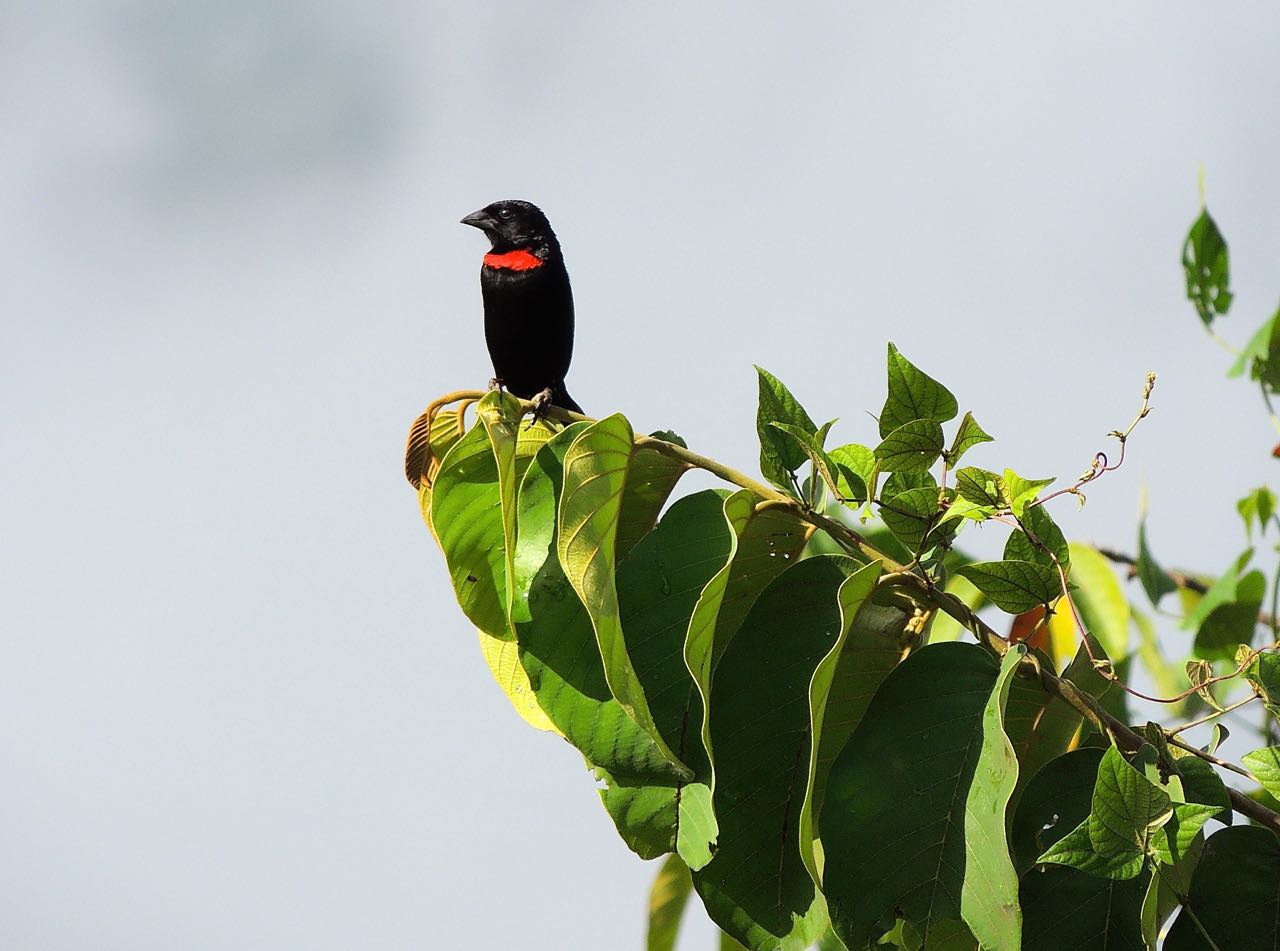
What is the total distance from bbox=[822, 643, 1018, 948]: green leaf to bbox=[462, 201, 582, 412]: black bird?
3.33 m

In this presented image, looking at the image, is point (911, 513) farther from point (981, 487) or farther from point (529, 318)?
point (529, 318)

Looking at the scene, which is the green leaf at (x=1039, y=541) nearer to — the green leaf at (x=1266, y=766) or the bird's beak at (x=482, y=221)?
the green leaf at (x=1266, y=766)

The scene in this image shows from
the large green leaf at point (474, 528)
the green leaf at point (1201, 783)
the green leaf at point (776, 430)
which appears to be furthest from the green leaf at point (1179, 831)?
the large green leaf at point (474, 528)

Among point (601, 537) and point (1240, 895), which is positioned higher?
point (601, 537)

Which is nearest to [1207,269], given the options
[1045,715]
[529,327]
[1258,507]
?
[1258,507]

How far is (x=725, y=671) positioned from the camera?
210cm

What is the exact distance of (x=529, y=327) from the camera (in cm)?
543

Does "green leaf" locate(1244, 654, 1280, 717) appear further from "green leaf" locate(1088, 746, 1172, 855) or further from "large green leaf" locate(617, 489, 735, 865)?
"large green leaf" locate(617, 489, 735, 865)

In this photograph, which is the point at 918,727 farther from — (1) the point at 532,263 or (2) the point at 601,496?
(1) the point at 532,263

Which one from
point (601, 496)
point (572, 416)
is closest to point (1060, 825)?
point (601, 496)

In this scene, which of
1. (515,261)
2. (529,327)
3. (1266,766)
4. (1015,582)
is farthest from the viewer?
(515,261)

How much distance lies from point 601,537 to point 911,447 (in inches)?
18.5

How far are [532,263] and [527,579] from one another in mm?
3647

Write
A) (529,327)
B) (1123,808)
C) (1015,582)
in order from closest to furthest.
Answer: (1123,808)
(1015,582)
(529,327)
